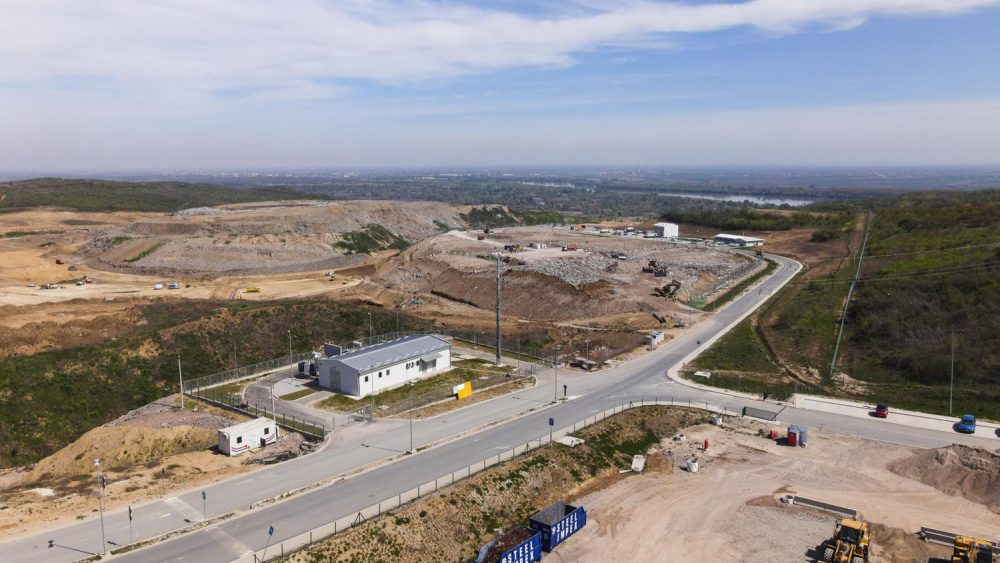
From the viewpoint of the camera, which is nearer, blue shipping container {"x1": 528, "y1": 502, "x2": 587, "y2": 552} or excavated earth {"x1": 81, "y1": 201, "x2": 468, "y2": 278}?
blue shipping container {"x1": 528, "y1": 502, "x2": 587, "y2": 552}

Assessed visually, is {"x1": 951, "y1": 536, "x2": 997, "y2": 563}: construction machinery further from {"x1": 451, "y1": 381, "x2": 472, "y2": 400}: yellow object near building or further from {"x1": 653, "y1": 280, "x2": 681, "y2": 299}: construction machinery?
{"x1": 653, "y1": 280, "x2": 681, "y2": 299}: construction machinery

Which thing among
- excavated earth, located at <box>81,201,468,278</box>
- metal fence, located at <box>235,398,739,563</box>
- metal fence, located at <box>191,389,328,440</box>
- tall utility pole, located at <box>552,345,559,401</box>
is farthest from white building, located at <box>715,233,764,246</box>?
metal fence, located at <box>191,389,328,440</box>

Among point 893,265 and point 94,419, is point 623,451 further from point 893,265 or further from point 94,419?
point 893,265

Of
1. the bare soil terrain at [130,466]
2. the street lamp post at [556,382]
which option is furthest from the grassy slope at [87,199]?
the street lamp post at [556,382]

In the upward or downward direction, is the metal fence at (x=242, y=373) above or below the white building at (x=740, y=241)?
below

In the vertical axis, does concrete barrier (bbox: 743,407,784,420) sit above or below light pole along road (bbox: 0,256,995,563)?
below

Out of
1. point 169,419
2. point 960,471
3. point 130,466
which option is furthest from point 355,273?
point 960,471

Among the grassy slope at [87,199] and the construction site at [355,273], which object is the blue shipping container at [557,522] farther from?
the grassy slope at [87,199]
